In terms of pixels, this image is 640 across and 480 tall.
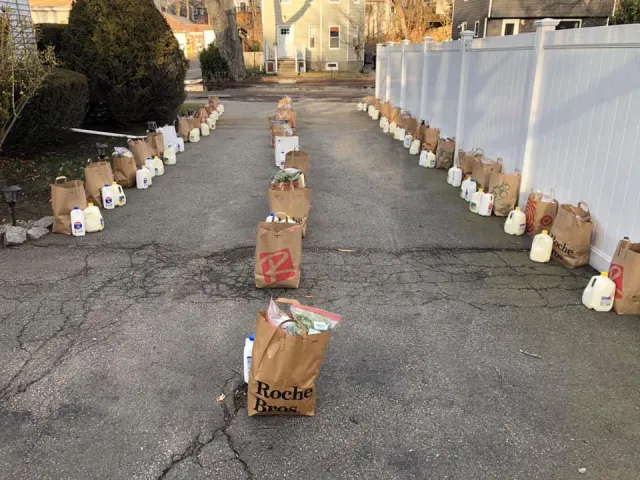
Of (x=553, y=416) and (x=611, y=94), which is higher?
(x=611, y=94)

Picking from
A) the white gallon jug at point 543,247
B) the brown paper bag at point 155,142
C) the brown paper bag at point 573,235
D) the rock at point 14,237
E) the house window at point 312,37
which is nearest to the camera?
the brown paper bag at point 573,235

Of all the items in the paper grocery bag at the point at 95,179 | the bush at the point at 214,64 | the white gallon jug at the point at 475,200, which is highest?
the bush at the point at 214,64

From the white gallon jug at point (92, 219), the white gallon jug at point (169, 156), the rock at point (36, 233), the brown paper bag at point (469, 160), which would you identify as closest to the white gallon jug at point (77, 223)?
the white gallon jug at point (92, 219)

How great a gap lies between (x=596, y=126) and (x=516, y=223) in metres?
1.42

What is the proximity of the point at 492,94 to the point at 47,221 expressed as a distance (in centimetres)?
630

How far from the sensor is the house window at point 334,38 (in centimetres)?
3388

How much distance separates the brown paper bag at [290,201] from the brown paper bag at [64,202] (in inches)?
91.0

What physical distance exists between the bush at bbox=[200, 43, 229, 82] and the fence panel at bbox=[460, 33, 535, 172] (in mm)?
23562

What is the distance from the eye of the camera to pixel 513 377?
3467mm

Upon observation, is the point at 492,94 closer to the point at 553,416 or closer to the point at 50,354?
the point at 553,416

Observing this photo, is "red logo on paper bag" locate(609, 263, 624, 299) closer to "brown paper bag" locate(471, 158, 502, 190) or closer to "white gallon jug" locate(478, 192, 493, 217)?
"white gallon jug" locate(478, 192, 493, 217)

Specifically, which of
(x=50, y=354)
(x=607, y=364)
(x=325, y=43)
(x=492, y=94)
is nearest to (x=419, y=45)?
(x=492, y=94)

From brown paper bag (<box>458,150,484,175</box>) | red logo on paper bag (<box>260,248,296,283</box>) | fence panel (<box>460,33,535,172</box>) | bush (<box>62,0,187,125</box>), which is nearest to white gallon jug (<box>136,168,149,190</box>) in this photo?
bush (<box>62,0,187,125</box>)

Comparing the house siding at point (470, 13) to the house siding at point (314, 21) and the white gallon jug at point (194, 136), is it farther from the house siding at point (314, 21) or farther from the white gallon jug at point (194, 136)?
the white gallon jug at point (194, 136)
